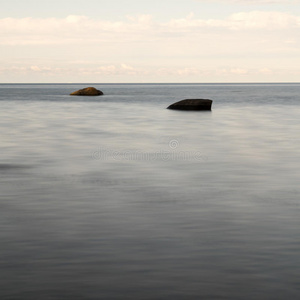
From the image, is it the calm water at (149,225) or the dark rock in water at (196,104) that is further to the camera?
the dark rock in water at (196,104)

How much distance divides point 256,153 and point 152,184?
1141 cm

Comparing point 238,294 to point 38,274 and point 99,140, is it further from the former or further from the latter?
point 99,140

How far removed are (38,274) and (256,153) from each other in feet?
69.2

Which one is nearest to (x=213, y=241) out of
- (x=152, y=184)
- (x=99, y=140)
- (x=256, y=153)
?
(x=152, y=184)

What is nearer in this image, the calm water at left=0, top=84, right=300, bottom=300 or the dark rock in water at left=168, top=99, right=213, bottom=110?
the calm water at left=0, top=84, right=300, bottom=300

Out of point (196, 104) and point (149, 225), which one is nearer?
point (149, 225)

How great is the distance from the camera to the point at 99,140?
35.9 meters

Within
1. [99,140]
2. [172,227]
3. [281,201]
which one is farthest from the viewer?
[99,140]

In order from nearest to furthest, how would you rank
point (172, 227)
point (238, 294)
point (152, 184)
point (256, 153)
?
1. point (238, 294)
2. point (172, 227)
3. point (152, 184)
4. point (256, 153)

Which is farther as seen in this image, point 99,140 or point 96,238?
point 99,140

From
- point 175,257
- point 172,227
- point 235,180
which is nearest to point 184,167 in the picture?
point 235,180

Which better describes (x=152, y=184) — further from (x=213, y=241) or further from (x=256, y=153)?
(x=256, y=153)

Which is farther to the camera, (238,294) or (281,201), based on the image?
(281,201)

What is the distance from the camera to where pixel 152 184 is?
1889 centimetres
